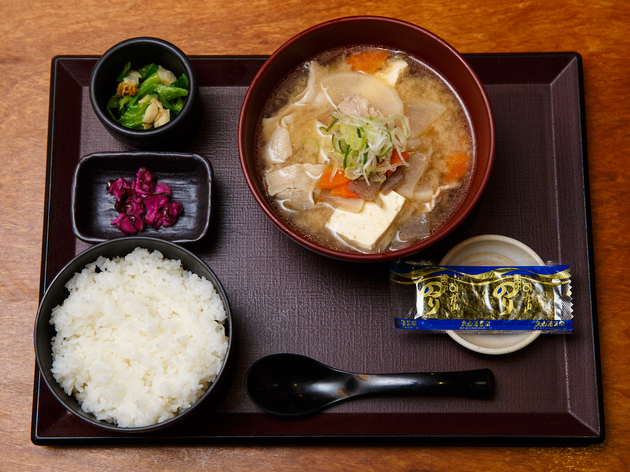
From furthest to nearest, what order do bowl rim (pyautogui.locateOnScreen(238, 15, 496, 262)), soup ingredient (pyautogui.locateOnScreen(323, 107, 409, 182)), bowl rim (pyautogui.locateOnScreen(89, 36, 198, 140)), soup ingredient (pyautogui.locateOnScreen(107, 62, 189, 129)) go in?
soup ingredient (pyautogui.locateOnScreen(107, 62, 189, 129)) < bowl rim (pyautogui.locateOnScreen(89, 36, 198, 140)) < soup ingredient (pyautogui.locateOnScreen(323, 107, 409, 182)) < bowl rim (pyautogui.locateOnScreen(238, 15, 496, 262))

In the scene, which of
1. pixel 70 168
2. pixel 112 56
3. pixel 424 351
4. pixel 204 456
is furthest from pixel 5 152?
pixel 424 351

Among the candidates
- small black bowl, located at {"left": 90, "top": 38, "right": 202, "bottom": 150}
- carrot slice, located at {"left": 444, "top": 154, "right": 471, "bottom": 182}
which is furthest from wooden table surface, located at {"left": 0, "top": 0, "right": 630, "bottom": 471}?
carrot slice, located at {"left": 444, "top": 154, "right": 471, "bottom": 182}

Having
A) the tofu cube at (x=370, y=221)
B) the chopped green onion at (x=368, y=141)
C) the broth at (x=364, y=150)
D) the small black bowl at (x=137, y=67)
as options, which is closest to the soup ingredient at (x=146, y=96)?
the small black bowl at (x=137, y=67)

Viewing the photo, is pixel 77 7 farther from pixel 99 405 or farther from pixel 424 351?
pixel 424 351

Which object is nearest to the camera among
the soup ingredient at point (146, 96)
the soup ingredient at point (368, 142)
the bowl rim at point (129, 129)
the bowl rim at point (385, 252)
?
the bowl rim at point (385, 252)

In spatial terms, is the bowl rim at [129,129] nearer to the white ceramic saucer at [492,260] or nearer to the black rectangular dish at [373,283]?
the black rectangular dish at [373,283]

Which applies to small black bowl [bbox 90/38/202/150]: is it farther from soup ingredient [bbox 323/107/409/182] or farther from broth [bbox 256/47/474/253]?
soup ingredient [bbox 323/107/409/182]
